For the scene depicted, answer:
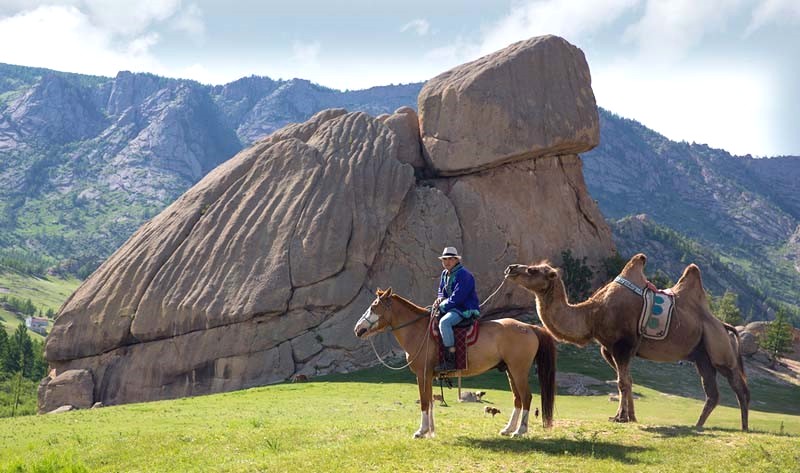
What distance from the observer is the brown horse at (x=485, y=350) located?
14305 millimetres

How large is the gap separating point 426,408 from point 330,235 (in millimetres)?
29641

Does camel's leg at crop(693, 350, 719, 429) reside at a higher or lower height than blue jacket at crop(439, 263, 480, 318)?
lower

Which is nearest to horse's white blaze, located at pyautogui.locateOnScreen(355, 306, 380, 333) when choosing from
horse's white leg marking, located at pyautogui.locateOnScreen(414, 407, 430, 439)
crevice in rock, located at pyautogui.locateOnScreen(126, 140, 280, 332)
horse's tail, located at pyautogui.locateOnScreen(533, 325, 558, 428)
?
horse's white leg marking, located at pyautogui.locateOnScreen(414, 407, 430, 439)

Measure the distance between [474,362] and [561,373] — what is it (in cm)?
2370

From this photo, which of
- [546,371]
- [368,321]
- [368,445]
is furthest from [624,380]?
[368,445]

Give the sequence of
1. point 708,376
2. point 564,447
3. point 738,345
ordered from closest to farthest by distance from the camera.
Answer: point 564,447, point 708,376, point 738,345

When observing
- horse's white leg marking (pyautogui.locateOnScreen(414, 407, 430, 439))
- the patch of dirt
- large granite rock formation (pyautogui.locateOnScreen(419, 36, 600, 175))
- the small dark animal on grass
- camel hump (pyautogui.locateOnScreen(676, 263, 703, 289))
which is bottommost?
the small dark animal on grass

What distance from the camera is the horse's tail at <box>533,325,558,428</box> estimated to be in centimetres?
1477

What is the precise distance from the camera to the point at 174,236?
147 feet

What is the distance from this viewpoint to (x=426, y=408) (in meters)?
14.2

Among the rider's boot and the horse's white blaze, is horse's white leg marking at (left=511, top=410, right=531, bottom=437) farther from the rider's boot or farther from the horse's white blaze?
the horse's white blaze

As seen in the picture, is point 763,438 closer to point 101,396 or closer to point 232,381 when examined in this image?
point 232,381

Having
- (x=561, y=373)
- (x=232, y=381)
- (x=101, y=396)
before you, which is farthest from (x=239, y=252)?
(x=561, y=373)

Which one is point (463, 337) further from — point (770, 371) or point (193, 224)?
point (770, 371)
